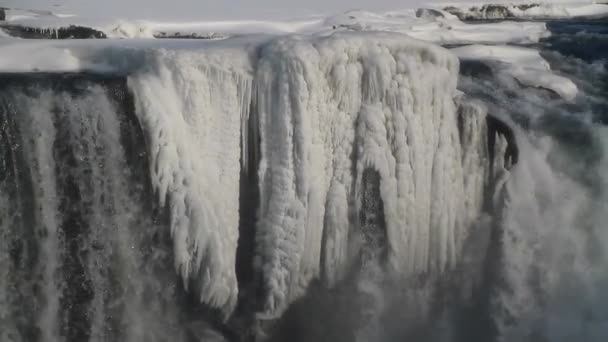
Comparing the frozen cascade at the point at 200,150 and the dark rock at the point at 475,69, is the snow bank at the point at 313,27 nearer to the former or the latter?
the dark rock at the point at 475,69

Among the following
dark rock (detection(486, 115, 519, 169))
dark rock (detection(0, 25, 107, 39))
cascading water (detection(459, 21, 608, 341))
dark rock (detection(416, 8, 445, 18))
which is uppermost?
dark rock (detection(416, 8, 445, 18))

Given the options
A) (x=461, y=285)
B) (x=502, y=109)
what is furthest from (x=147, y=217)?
(x=502, y=109)

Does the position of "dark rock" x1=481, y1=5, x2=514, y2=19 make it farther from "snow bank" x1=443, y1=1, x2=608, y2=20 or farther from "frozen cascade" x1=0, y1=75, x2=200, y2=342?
"frozen cascade" x1=0, y1=75, x2=200, y2=342

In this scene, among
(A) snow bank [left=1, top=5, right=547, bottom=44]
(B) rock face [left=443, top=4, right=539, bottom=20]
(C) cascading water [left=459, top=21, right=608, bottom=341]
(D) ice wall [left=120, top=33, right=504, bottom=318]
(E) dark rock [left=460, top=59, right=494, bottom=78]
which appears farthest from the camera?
(B) rock face [left=443, top=4, right=539, bottom=20]

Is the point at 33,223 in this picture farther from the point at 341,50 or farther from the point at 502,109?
the point at 502,109

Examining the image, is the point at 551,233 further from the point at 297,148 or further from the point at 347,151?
the point at 297,148

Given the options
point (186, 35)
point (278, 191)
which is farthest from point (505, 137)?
point (186, 35)

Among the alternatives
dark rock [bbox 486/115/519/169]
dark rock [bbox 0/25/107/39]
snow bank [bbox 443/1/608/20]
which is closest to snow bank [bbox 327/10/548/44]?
snow bank [bbox 443/1/608/20]
